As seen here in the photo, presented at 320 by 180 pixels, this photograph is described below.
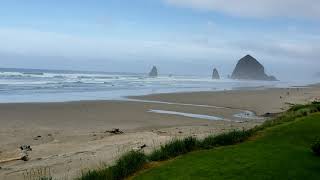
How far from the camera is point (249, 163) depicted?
9.00 metres

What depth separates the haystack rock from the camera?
6594 inches

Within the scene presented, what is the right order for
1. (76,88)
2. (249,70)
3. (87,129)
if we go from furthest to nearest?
1. (249,70)
2. (76,88)
3. (87,129)

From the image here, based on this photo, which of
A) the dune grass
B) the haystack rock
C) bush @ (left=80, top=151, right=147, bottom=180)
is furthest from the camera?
the haystack rock

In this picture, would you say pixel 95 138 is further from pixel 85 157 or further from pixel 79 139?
pixel 85 157

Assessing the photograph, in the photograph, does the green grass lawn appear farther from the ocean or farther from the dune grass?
the ocean

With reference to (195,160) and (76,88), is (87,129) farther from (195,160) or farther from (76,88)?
(76,88)

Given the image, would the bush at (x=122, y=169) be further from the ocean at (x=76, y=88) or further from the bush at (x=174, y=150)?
the ocean at (x=76, y=88)

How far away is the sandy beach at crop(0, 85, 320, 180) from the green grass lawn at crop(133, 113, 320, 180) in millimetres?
3322

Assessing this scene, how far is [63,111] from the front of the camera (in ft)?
90.4

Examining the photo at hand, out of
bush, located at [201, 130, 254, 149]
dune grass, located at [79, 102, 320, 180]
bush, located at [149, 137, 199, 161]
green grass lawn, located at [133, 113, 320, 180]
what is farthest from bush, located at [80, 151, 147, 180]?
bush, located at [201, 130, 254, 149]

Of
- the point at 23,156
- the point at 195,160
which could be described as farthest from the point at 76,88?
the point at 195,160

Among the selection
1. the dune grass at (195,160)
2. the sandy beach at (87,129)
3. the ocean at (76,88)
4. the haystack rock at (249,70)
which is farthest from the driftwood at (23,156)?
the haystack rock at (249,70)

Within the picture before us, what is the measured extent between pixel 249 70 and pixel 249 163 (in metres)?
170

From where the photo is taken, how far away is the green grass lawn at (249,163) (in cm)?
830
